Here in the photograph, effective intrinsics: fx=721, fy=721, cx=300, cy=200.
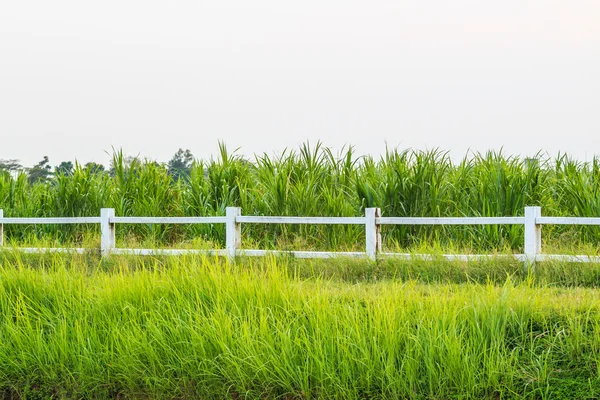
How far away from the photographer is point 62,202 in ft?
51.0

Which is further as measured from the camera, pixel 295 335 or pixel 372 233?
pixel 372 233

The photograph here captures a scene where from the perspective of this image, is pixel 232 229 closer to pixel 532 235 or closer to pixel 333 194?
pixel 333 194

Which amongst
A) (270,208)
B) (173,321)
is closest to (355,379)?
(173,321)

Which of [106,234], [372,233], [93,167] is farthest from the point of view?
[93,167]

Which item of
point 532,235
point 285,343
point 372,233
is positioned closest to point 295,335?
point 285,343

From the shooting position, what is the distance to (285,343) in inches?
237

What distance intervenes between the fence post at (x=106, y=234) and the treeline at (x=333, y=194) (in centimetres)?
146

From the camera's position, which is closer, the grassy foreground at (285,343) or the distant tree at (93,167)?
the grassy foreground at (285,343)

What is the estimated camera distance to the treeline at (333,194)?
12148mm

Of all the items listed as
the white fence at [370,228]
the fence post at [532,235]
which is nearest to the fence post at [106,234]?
the white fence at [370,228]

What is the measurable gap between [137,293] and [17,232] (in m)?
10.0

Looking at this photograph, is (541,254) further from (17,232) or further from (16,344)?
(17,232)

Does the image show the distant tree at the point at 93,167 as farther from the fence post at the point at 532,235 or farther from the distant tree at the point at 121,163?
the fence post at the point at 532,235

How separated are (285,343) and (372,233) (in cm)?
499
